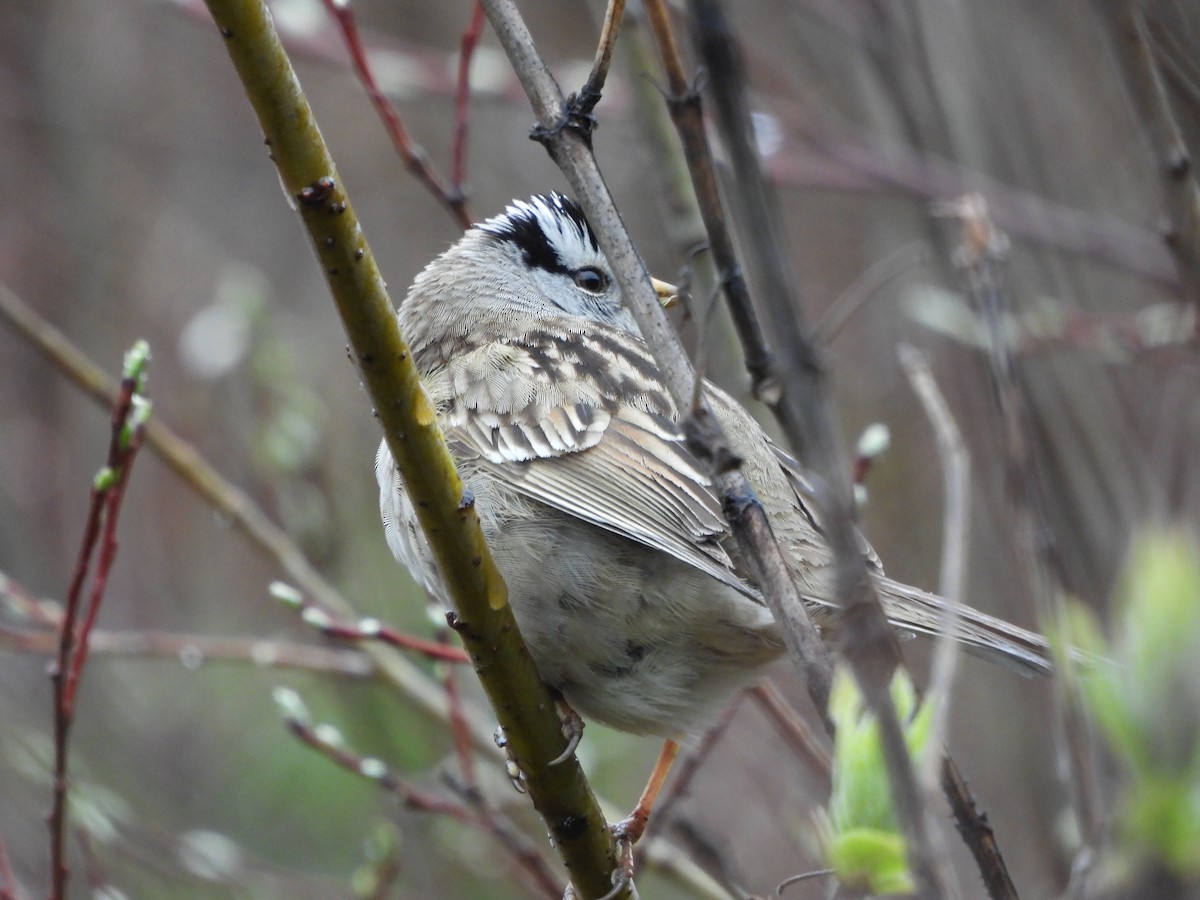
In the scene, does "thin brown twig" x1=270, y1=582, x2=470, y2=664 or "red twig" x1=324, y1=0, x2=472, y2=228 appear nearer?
"thin brown twig" x1=270, y1=582, x2=470, y2=664

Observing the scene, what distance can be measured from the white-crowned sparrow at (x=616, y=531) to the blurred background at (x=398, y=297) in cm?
44

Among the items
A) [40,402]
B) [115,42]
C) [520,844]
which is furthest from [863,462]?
[115,42]

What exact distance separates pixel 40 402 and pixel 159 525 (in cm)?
87

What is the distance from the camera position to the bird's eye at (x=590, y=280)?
12.8 ft

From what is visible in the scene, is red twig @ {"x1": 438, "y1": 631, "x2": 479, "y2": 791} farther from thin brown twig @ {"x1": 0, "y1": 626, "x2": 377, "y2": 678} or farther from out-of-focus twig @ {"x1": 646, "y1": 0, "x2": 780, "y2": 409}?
out-of-focus twig @ {"x1": 646, "y1": 0, "x2": 780, "y2": 409}

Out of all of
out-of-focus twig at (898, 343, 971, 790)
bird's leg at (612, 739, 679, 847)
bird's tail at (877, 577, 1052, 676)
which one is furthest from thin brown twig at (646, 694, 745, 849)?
out-of-focus twig at (898, 343, 971, 790)

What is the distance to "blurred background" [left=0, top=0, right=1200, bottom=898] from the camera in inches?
134

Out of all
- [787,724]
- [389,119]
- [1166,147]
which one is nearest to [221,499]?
[389,119]

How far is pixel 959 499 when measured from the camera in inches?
62.9

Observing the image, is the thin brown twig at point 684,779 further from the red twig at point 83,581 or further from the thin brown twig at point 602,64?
the thin brown twig at point 602,64

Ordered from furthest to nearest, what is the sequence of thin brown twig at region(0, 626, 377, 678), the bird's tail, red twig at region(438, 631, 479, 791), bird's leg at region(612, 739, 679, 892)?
thin brown twig at region(0, 626, 377, 678) → red twig at region(438, 631, 479, 791) → bird's leg at region(612, 739, 679, 892) → the bird's tail

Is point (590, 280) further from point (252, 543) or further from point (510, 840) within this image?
point (510, 840)

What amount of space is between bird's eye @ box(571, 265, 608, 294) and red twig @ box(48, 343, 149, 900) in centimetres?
150

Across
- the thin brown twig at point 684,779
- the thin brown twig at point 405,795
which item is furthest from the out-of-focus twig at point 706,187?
the thin brown twig at point 405,795
